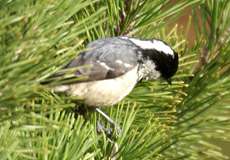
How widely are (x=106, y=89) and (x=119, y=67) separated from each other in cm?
7

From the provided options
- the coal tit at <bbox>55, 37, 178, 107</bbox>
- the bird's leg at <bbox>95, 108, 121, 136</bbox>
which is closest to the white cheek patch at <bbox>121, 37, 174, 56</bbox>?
the coal tit at <bbox>55, 37, 178, 107</bbox>

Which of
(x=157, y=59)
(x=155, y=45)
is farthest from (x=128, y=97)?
(x=157, y=59)

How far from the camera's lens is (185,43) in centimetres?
137

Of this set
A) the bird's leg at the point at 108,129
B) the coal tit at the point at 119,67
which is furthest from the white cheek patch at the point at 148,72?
the bird's leg at the point at 108,129

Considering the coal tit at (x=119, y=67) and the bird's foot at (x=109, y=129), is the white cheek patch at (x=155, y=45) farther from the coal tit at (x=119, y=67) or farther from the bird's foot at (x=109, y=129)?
the bird's foot at (x=109, y=129)

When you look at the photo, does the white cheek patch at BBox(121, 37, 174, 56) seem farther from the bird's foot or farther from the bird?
the bird's foot

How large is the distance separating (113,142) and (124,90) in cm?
23

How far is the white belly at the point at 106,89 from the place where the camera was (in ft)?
4.39

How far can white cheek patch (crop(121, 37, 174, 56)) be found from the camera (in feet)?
4.30

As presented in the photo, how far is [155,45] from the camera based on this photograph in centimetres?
134

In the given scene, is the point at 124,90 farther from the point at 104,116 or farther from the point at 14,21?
the point at 14,21

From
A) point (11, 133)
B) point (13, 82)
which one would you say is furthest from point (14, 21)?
point (11, 133)

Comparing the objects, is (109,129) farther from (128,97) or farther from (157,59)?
(157,59)

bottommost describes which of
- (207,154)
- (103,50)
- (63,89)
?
(207,154)
